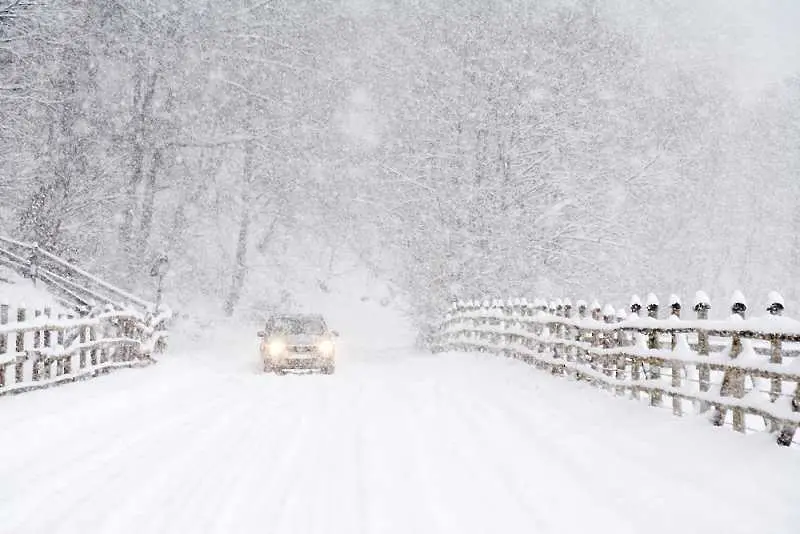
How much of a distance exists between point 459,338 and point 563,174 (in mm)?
6586

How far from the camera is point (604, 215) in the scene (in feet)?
84.5

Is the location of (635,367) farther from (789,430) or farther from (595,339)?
(789,430)

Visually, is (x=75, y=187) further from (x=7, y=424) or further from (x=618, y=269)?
(x=618, y=269)

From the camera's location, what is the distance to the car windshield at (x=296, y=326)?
17359mm

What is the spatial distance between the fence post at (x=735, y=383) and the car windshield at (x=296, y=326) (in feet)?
37.0

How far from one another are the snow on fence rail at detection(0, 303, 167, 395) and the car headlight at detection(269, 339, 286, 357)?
9.32ft

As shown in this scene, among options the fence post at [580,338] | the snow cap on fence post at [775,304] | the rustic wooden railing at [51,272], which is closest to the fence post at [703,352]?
the snow cap on fence post at [775,304]

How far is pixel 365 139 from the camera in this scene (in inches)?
1534

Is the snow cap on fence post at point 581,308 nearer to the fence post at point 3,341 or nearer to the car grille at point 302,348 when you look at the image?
the car grille at point 302,348

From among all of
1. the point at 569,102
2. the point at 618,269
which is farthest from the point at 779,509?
the point at 618,269

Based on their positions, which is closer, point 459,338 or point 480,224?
point 459,338

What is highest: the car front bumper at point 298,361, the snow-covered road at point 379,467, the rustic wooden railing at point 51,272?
the rustic wooden railing at point 51,272

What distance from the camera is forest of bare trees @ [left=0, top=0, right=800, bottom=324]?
76.3ft

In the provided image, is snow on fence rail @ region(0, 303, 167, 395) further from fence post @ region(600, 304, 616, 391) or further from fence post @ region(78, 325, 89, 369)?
fence post @ region(600, 304, 616, 391)
